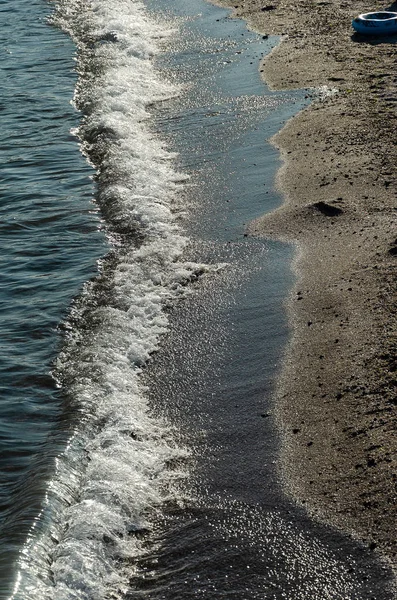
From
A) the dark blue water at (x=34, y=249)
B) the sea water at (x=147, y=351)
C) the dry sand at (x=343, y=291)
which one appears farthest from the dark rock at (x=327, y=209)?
the dark blue water at (x=34, y=249)

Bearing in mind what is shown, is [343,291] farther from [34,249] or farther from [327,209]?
[34,249]

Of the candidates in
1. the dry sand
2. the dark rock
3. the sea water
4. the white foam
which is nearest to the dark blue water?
the sea water

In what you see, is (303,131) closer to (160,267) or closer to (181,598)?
(160,267)

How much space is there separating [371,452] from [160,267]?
4.85 m

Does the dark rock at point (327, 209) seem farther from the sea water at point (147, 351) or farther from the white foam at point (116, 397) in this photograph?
the white foam at point (116, 397)

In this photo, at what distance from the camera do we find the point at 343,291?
1055 centimetres

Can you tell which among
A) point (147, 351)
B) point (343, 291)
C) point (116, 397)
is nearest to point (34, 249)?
point (147, 351)

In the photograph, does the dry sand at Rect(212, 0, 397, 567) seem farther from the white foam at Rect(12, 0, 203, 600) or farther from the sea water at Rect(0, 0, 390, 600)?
the white foam at Rect(12, 0, 203, 600)

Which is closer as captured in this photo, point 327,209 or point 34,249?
point 327,209

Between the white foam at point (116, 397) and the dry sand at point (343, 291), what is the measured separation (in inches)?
51.7

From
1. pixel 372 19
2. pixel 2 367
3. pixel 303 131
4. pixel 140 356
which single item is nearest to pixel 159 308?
pixel 140 356

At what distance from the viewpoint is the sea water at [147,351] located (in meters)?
6.96

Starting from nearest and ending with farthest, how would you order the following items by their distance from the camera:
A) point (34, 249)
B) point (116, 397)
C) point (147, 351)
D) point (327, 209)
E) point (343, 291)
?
1. point (116, 397)
2. point (147, 351)
3. point (343, 291)
4. point (327, 209)
5. point (34, 249)

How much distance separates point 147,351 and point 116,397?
986 mm
